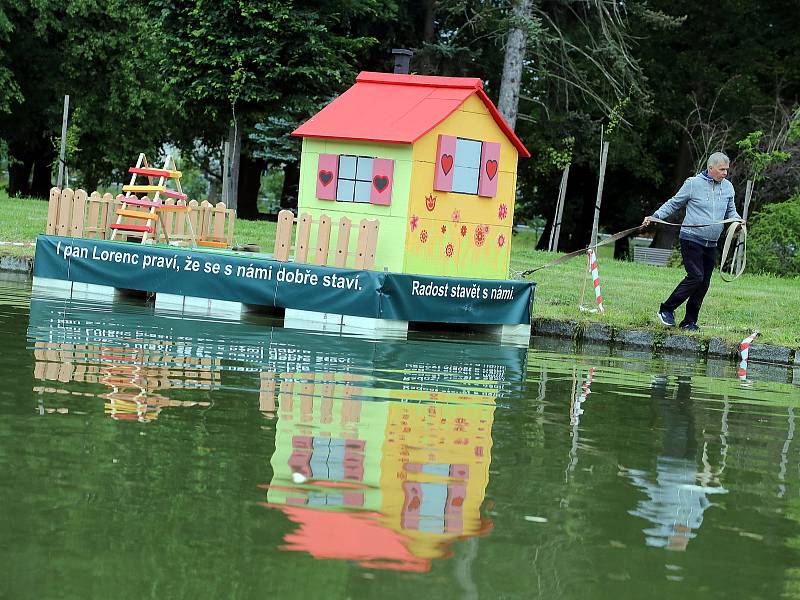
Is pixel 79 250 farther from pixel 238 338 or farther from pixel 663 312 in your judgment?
pixel 663 312

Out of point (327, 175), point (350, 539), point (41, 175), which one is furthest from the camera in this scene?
point (41, 175)

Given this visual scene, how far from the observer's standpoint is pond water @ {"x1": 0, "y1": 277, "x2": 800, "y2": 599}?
5055 millimetres

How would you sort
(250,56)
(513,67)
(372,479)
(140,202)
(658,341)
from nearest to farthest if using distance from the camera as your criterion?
(372,479) < (658,341) < (140,202) < (513,67) < (250,56)

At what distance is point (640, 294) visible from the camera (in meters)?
19.2

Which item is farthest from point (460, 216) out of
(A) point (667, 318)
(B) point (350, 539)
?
(B) point (350, 539)

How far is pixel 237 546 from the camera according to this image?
17.3 feet

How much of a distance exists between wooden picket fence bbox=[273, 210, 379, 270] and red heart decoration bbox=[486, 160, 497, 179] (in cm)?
186

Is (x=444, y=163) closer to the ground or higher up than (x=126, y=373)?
higher up

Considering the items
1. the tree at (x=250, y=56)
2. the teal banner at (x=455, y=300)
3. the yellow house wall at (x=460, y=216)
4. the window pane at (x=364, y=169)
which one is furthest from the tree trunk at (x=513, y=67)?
the teal banner at (x=455, y=300)

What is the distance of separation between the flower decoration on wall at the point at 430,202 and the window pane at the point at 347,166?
101cm

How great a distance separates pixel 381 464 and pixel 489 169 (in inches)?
412

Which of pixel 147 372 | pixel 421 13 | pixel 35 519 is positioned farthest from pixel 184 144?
pixel 35 519

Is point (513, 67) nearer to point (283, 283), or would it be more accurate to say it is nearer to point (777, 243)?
point (777, 243)

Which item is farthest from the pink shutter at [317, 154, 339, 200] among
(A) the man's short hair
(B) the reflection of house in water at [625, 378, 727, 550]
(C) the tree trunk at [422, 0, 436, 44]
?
(C) the tree trunk at [422, 0, 436, 44]
